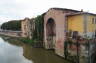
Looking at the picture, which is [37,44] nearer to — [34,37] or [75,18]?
[34,37]

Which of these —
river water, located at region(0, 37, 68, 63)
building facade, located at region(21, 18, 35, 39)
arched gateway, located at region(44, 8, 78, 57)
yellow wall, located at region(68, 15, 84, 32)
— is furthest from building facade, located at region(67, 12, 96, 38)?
building facade, located at region(21, 18, 35, 39)

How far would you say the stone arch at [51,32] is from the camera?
2177 centimetres

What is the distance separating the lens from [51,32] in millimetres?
22578

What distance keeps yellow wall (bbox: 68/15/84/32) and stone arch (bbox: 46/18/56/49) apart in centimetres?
567

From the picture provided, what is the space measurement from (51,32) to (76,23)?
7.66m

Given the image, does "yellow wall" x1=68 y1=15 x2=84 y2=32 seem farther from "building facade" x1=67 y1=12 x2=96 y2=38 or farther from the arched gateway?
the arched gateway

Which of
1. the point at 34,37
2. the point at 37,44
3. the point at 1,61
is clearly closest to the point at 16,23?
the point at 34,37

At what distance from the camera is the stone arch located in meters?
21.8

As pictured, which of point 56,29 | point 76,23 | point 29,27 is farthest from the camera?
point 29,27

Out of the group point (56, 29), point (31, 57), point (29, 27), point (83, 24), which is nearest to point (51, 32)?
point (56, 29)

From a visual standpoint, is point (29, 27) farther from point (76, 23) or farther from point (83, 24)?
point (83, 24)

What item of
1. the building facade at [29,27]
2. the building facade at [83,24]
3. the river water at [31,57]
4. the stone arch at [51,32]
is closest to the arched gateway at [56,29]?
the stone arch at [51,32]

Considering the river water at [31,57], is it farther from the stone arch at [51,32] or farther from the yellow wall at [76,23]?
the yellow wall at [76,23]

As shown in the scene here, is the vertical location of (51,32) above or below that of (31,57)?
above
